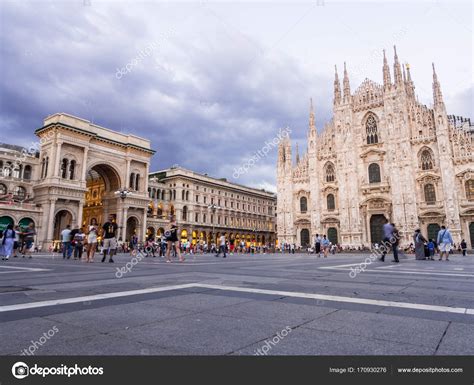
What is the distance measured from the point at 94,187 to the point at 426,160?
45.8m

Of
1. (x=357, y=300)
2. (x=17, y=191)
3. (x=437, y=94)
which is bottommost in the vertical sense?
(x=357, y=300)

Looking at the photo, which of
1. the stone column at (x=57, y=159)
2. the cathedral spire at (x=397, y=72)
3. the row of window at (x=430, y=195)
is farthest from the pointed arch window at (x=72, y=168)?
the cathedral spire at (x=397, y=72)

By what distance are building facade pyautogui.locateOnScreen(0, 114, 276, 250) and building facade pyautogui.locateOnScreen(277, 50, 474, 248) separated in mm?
13901

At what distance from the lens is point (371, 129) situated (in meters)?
42.1

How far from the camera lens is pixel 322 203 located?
43.2 meters

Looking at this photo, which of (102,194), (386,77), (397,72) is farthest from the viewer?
(102,194)

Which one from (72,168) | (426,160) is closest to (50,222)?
(72,168)

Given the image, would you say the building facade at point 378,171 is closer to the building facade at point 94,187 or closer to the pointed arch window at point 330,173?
the pointed arch window at point 330,173

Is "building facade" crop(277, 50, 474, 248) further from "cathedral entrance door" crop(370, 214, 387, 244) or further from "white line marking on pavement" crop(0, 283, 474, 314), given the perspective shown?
"white line marking on pavement" crop(0, 283, 474, 314)

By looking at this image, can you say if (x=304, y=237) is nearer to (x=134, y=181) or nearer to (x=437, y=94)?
(x=437, y=94)
